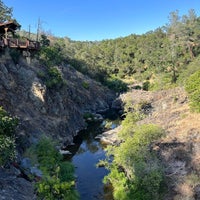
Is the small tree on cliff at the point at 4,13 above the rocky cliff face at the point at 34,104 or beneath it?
above

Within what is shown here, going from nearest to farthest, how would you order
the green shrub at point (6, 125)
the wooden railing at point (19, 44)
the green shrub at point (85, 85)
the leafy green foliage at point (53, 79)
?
the green shrub at point (6, 125) → the wooden railing at point (19, 44) → the leafy green foliage at point (53, 79) → the green shrub at point (85, 85)

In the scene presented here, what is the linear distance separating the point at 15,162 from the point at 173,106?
36713 mm

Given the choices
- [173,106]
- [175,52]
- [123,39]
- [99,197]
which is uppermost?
[123,39]

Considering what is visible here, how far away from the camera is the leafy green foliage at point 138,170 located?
30250 mm

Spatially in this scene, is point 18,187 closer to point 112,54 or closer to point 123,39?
point 112,54

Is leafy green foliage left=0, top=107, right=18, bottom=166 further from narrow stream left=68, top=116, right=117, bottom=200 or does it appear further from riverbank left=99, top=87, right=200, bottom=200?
riverbank left=99, top=87, right=200, bottom=200

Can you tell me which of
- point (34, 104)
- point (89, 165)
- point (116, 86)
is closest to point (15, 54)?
point (34, 104)

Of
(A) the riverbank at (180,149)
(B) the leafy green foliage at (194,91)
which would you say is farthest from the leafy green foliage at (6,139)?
(B) the leafy green foliage at (194,91)

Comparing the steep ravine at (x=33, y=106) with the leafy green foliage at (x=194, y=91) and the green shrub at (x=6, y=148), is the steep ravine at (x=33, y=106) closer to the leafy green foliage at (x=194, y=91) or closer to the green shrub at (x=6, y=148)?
the green shrub at (x=6, y=148)

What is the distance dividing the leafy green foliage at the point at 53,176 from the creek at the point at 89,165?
15.4ft

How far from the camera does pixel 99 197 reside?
1388 inches

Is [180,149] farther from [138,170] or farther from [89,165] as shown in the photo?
[89,165]

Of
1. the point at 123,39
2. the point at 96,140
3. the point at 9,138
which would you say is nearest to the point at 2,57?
the point at 96,140

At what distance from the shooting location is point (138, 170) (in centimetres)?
3189
